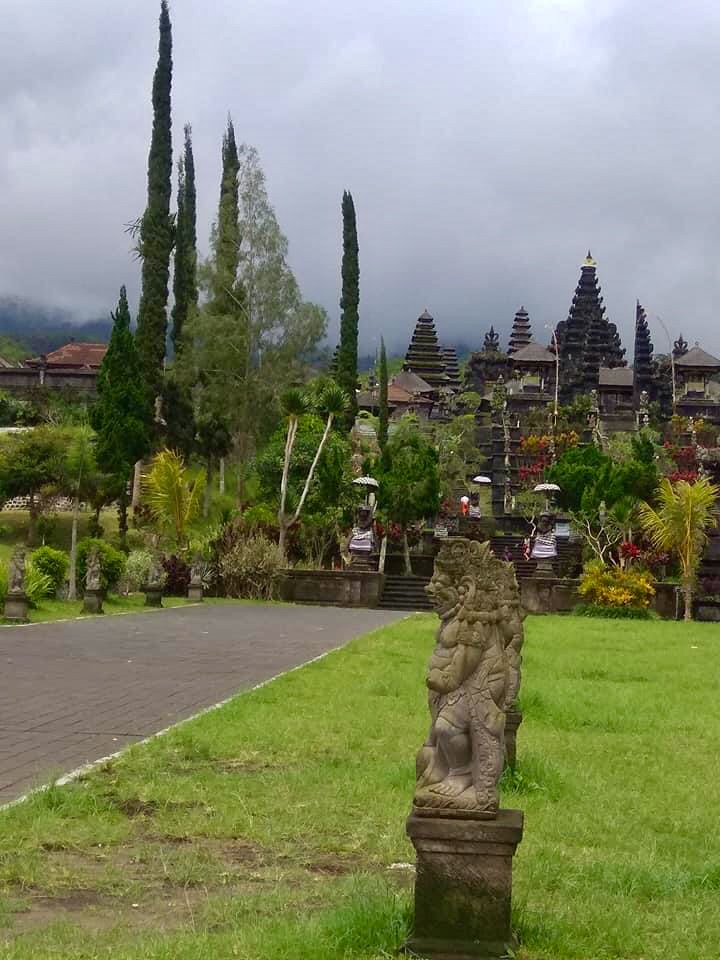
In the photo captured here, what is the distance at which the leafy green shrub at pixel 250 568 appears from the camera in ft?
93.6

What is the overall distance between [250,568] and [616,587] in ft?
28.7

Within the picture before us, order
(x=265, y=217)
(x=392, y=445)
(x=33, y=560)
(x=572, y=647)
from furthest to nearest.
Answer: (x=265, y=217)
(x=392, y=445)
(x=33, y=560)
(x=572, y=647)

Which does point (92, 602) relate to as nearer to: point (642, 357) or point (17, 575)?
point (17, 575)

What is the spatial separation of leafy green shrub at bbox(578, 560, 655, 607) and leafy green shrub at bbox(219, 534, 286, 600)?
7515mm

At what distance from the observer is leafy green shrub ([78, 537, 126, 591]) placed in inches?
954

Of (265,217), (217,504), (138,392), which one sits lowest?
(217,504)

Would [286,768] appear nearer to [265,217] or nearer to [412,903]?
[412,903]

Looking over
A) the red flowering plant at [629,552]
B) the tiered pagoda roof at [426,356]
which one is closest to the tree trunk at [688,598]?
the red flowering plant at [629,552]

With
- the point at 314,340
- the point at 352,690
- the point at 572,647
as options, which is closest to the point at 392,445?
the point at 314,340

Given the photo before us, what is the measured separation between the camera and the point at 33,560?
2248 cm

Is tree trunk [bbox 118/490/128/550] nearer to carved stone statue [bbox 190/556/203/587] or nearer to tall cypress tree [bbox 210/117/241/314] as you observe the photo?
carved stone statue [bbox 190/556/203/587]

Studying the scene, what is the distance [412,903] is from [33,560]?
64.0 ft

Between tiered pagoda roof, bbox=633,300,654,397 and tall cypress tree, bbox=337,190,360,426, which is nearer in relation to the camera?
tall cypress tree, bbox=337,190,360,426

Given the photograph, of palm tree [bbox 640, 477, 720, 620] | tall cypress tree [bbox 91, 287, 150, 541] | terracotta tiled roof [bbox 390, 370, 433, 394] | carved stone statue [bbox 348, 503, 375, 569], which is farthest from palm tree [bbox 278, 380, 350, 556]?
terracotta tiled roof [bbox 390, 370, 433, 394]
